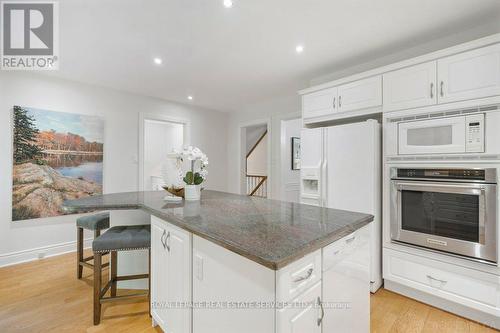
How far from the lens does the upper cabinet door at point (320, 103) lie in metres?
2.69

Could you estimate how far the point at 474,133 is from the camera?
5.88 ft

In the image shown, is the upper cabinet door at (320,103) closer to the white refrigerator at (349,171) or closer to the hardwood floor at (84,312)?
the white refrigerator at (349,171)

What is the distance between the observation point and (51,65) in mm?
2828

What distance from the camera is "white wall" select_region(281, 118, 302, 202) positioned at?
Answer: 414 centimetres

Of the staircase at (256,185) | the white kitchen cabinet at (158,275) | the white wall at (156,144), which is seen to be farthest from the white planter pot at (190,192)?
the white wall at (156,144)

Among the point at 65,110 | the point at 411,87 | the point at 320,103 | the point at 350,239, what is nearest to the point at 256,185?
the point at 320,103

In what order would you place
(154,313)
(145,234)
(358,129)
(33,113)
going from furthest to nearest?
(33,113), (358,129), (145,234), (154,313)

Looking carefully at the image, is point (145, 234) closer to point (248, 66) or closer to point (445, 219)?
point (248, 66)

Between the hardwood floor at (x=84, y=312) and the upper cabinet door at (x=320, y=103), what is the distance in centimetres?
203

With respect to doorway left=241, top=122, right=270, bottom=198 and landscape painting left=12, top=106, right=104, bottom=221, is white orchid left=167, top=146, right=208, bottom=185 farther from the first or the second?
doorway left=241, top=122, right=270, bottom=198

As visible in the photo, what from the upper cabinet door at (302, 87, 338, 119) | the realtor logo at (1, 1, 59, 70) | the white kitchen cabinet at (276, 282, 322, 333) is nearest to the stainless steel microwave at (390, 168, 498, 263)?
the upper cabinet door at (302, 87, 338, 119)

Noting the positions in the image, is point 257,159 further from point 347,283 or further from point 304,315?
point 304,315

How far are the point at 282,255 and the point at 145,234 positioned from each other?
1431 millimetres

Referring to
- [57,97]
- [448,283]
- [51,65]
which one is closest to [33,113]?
[57,97]
